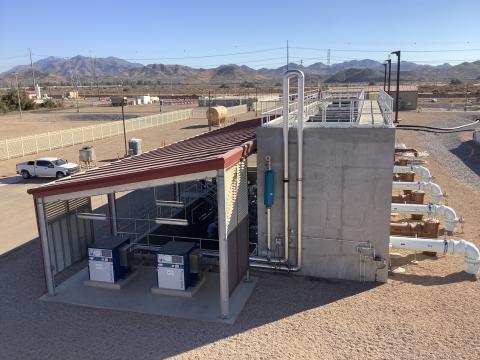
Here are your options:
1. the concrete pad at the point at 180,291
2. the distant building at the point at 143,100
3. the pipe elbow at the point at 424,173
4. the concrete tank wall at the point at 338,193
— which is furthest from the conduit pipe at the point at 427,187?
the distant building at the point at 143,100

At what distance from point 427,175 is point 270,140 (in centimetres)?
1269

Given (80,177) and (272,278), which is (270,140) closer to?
(272,278)

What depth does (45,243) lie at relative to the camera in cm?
1266

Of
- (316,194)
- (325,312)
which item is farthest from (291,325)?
(316,194)

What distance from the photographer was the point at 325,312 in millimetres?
11586

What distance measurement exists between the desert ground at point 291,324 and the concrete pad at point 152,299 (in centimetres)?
29

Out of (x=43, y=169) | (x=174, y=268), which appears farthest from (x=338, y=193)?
(x=43, y=169)

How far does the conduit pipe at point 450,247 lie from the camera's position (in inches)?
531

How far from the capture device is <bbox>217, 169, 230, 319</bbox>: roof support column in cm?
1098

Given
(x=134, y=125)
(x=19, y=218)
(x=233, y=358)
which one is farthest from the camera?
(x=134, y=125)

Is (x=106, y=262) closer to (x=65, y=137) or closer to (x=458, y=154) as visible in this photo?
(x=458, y=154)

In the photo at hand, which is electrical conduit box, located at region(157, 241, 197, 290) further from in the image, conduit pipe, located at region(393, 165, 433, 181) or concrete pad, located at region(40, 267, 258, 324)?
conduit pipe, located at region(393, 165, 433, 181)

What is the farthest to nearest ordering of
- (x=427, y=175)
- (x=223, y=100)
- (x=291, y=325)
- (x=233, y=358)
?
(x=223, y=100) → (x=427, y=175) → (x=291, y=325) → (x=233, y=358)

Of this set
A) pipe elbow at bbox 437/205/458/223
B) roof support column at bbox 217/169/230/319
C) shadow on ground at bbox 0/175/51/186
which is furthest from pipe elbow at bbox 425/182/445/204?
shadow on ground at bbox 0/175/51/186
